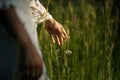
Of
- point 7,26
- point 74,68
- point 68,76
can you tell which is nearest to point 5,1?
point 7,26

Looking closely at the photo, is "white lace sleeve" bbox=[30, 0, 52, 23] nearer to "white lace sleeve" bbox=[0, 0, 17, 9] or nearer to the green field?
the green field

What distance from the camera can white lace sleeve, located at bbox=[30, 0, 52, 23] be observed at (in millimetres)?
2492

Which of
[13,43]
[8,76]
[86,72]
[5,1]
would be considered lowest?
[86,72]

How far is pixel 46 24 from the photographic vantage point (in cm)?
262

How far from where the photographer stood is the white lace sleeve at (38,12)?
2.49 m

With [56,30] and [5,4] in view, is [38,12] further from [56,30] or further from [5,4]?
[5,4]

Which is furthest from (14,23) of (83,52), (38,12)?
(83,52)

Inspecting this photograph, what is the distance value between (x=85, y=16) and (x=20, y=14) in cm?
268

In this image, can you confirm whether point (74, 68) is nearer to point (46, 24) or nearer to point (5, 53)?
point (46, 24)

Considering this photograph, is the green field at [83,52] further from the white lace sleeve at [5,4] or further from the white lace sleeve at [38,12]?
the white lace sleeve at [5,4]

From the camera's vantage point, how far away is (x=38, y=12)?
2547 mm

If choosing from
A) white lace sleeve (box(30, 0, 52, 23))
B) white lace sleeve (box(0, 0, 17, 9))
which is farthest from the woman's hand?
white lace sleeve (box(0, 0, 17, 9))

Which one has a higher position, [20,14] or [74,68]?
[20,14]

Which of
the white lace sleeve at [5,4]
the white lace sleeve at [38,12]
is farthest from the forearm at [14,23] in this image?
the white lace sleeve at [38,12]
